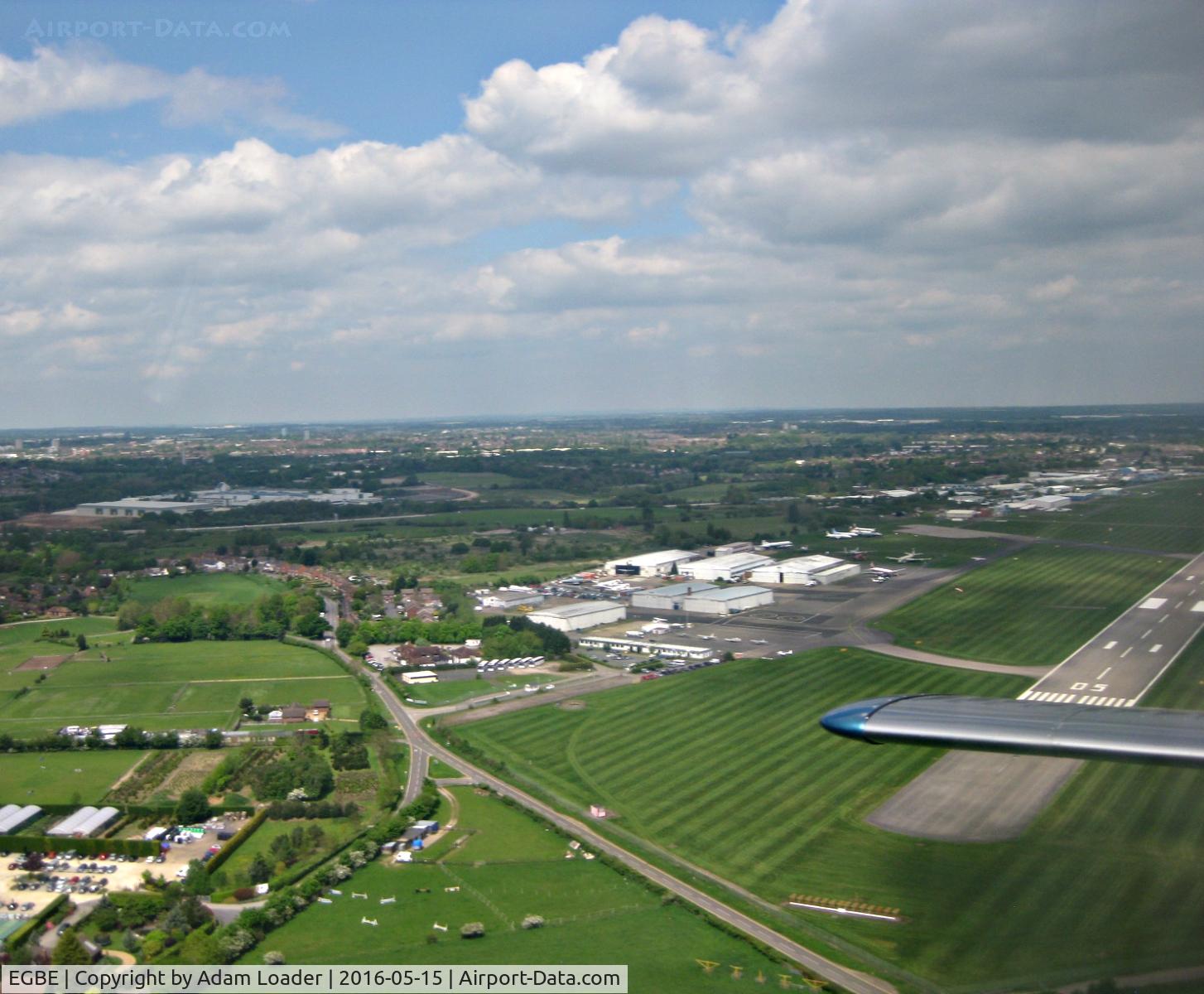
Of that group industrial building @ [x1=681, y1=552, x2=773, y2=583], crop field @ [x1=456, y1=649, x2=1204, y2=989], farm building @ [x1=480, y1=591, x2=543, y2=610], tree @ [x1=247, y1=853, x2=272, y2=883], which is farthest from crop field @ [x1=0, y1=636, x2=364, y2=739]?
industrial building @ [x1=681, y1=552, x2=773, y2=583]

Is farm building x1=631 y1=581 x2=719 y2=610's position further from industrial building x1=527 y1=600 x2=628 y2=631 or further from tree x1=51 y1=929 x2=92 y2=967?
tree x1=51 y1=929 x2=92 y2=967

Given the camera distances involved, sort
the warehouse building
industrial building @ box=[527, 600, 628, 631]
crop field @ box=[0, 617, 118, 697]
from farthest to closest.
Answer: the warehouse building < industrial building @ box=[527, 600, 628, 631] < crop field @ box=[0, 617, 118, 697]

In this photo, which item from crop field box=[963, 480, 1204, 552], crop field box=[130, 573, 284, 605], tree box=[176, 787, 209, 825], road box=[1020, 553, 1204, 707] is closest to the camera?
tree box=[176, 787, 209, 825]

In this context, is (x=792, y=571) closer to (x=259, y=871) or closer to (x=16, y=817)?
(x=259, y=871)

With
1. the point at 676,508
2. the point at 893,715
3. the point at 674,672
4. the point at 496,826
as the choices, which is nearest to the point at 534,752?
the point at 496,826

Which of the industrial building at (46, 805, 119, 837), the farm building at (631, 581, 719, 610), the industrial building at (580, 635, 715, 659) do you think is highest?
the farm building at (631, 581, 719, 610)

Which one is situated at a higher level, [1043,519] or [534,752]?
[1043,519]

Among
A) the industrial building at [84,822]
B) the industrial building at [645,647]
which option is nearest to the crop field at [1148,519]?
the industrial building at [645,647]

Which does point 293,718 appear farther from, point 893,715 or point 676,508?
point 676,508
